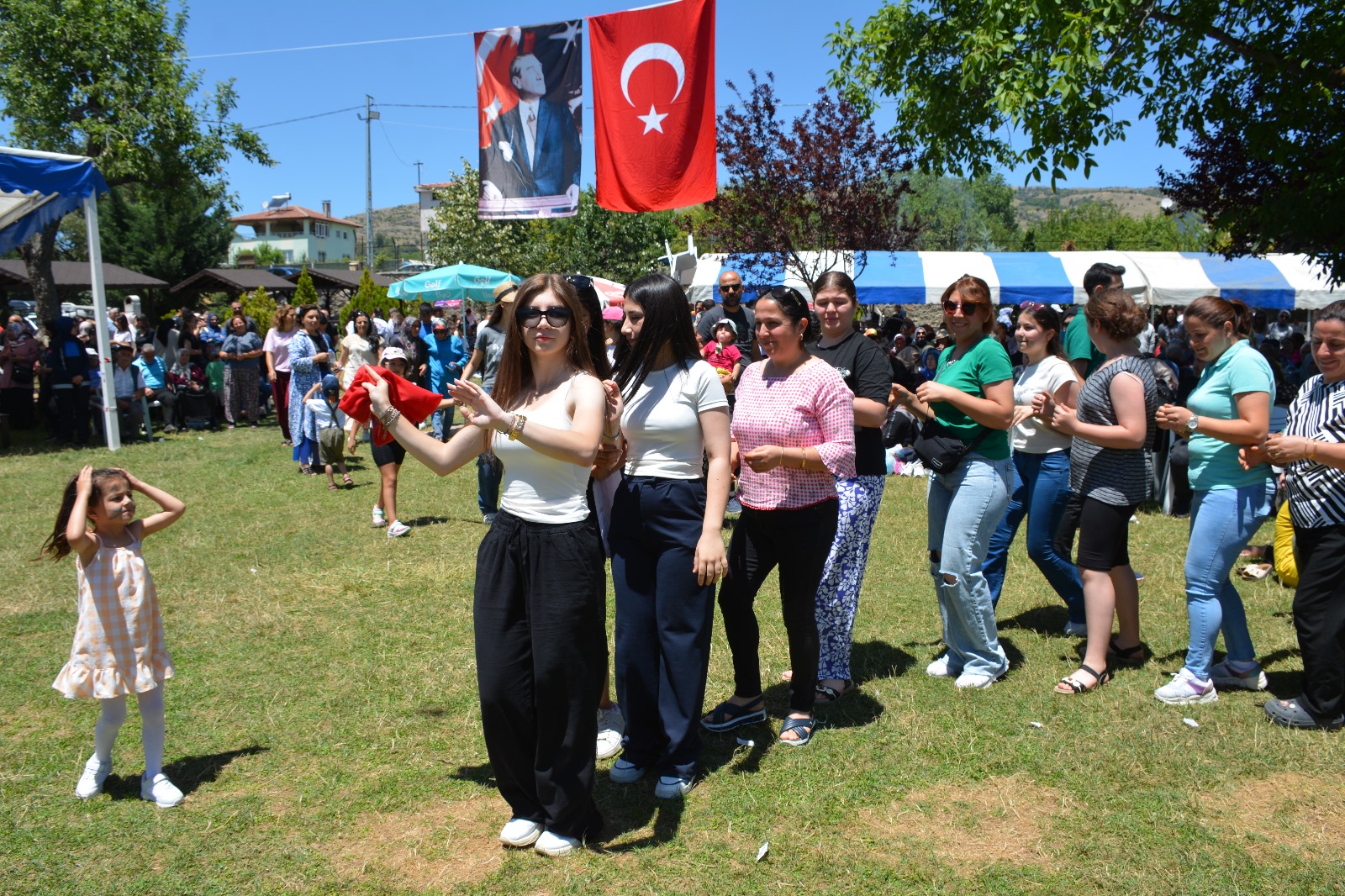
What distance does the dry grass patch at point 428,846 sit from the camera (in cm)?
328

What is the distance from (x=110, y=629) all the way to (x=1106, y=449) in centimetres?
451

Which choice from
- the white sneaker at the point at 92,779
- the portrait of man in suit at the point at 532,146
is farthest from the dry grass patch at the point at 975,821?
the portrait of man in suit at the point at 532,146

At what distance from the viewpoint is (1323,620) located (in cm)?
420

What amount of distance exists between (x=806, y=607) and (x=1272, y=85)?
7.82 m

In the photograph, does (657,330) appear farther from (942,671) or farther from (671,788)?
(942,671)

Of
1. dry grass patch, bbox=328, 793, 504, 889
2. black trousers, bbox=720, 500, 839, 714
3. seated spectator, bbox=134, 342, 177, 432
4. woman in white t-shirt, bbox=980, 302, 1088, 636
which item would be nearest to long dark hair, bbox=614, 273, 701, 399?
black trousers, bbox=720, 500, 839, 714

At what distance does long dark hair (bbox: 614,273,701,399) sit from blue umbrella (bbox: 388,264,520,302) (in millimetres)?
13703

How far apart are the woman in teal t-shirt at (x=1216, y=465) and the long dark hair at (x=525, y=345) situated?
2760 mm

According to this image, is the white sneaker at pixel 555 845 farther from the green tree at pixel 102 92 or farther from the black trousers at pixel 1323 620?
the green tree at pixel 102 92

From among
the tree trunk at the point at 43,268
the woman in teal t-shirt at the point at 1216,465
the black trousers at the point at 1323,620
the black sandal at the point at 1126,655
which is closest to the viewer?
the black trousers at the point at 1323,620

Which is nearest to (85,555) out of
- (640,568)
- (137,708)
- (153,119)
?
(137,708)

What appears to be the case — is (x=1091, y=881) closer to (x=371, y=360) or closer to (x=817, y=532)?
(x=817, y=532)

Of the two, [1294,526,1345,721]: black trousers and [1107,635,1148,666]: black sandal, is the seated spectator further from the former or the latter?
[1294,526,1345,721]: black trousers

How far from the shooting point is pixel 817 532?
409 centimetres
